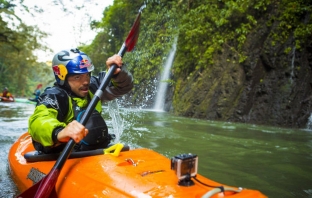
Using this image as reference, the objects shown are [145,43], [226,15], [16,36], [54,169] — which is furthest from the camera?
[16,36]

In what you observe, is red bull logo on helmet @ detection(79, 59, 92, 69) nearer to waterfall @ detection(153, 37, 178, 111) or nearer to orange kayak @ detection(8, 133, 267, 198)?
orange kayak @ detection(8, 133, 267, 198)

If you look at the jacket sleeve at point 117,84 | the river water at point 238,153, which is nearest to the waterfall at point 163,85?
the river water at point 238,153

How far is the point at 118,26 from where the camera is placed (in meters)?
22.9

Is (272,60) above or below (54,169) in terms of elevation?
above

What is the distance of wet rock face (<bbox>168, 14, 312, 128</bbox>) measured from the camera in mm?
7699

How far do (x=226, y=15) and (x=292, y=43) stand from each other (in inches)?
105

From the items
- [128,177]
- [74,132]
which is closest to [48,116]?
[74,132]

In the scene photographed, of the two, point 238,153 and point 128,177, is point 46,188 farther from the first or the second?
point 238,153

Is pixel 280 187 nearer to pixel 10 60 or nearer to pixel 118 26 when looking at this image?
pixel 118 26

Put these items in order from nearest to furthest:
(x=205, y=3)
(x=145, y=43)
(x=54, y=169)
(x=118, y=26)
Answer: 1. (x=54, y=169)
2. (x=205, y=3)
3. (x=145, y=43)
4. (x=118, y=26)

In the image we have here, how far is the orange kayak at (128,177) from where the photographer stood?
161cm

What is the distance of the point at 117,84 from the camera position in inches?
125

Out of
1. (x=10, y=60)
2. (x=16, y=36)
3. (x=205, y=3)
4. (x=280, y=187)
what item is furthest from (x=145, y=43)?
(x=10, y=60)

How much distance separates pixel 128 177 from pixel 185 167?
1.27ft
